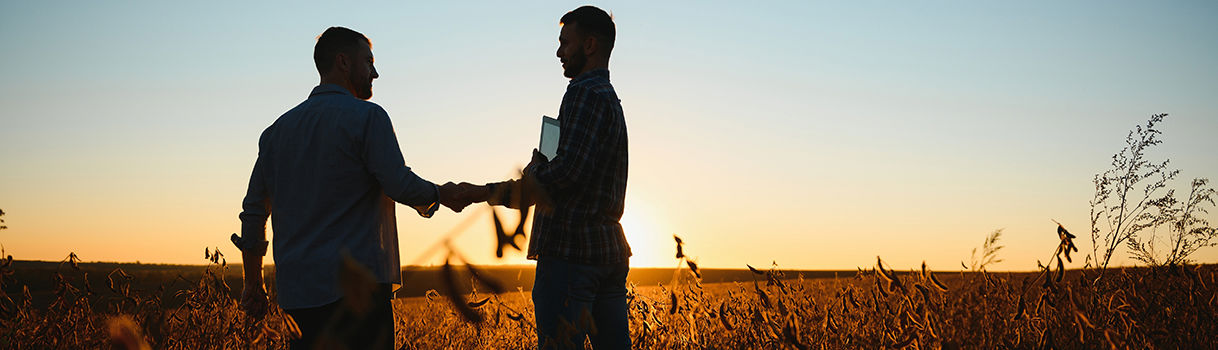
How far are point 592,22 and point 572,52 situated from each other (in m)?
0.15

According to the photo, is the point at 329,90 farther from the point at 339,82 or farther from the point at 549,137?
the point at 549,137

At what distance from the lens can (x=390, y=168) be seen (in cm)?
303

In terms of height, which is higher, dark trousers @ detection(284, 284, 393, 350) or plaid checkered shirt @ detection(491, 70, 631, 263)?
plaid checkered shirt @ detection(491, 70, 631, 263)

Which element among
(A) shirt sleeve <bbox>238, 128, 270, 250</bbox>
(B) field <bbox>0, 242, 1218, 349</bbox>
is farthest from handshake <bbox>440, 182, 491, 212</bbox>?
(A) shirt sleeve <bbox>238, 128, 270, 250</bbox>

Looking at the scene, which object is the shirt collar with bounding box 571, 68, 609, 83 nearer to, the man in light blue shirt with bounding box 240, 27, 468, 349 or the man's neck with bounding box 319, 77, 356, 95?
the man in light blue shirt with bounding box 240, 27, 468, 349

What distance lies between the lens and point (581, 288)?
10.1ft

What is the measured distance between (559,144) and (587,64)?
1.33 ft

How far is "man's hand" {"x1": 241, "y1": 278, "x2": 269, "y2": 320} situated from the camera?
324 cm

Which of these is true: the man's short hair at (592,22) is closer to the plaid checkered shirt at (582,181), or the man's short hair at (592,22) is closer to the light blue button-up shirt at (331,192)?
the plaid checkered shirt at (582,181)

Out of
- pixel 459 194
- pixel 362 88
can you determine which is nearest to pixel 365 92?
pixel 362 88

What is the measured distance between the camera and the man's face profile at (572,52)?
10.8ft

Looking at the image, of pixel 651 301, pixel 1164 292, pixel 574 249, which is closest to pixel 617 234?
pixel 574 249

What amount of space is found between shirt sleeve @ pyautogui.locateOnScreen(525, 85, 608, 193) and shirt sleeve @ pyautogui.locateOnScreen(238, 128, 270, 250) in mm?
1138

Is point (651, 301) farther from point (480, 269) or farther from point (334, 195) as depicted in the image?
point (480, 269)
